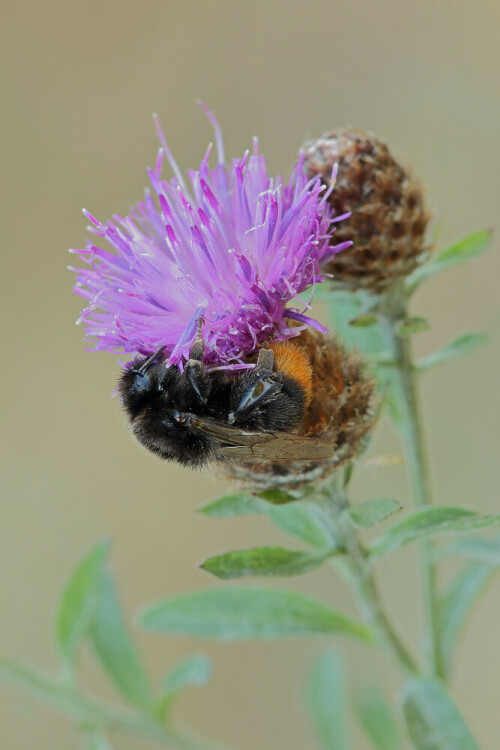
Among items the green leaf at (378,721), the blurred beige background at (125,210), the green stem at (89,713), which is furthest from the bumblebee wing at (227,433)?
the blurred beige background at (125,210)

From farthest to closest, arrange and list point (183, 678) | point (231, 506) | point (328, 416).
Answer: point (183, 678) < point (231, 506) < point (328, 416)

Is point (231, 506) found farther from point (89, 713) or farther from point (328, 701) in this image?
point (328, 701)

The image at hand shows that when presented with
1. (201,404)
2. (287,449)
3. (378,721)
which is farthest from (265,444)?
(378,721)

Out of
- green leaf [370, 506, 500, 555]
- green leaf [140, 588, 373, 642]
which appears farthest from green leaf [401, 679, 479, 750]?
green leaf [370, 506, 500, 555]

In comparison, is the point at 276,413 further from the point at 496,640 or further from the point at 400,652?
the point at 496,640

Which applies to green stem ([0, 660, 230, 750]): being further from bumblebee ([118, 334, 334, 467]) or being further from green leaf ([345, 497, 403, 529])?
bumblebee ([118, 334, 334, 467])
